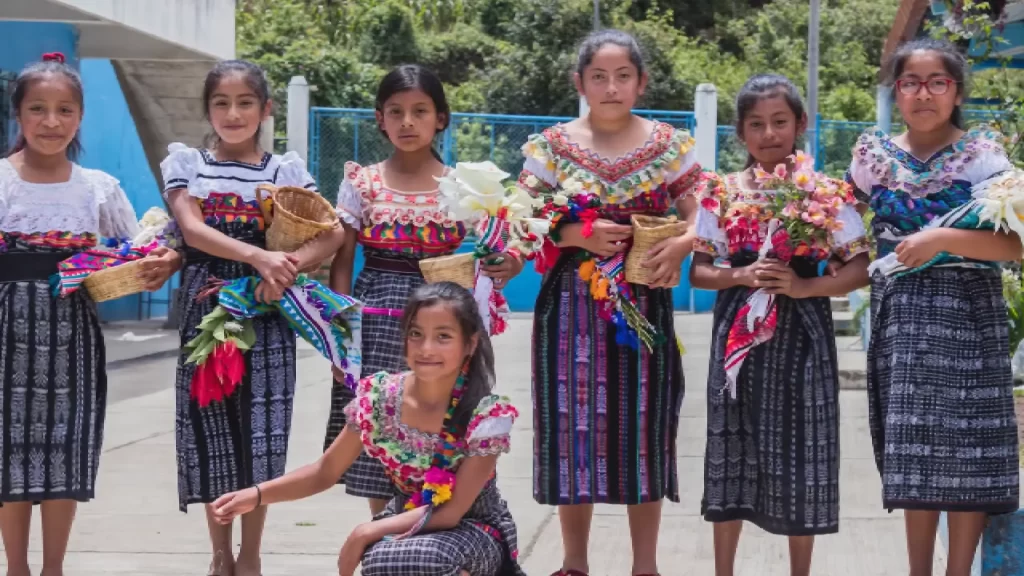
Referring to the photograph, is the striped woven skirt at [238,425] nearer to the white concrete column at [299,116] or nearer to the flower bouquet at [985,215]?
the flower bouquet at [985,215]

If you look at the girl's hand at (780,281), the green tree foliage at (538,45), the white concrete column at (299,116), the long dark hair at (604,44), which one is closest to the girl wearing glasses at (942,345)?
the girl's hand at (780,281)

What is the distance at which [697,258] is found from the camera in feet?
15.5

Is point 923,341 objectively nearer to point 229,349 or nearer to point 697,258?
point 697,258

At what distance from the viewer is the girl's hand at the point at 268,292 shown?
183 inches

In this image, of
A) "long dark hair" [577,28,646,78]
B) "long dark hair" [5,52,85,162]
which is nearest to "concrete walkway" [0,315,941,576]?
"long dark hair" [5,52,85,162]

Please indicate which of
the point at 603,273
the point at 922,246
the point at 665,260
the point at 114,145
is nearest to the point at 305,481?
the point at 603,273

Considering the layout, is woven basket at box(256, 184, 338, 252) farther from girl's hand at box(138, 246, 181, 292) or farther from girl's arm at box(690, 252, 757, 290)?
girl's arm at box(690, 252, 757, 290)

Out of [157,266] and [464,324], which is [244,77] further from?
[464,324]

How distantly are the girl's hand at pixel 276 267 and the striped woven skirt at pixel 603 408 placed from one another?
2.72ft

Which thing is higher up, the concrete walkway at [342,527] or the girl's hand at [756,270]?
the girl's hand at [756,270]

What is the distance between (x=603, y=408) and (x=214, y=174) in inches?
59.6

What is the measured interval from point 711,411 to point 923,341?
72 cm

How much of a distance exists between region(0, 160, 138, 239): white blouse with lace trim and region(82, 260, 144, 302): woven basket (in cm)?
21

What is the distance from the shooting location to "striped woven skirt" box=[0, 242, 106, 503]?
15.6ft
